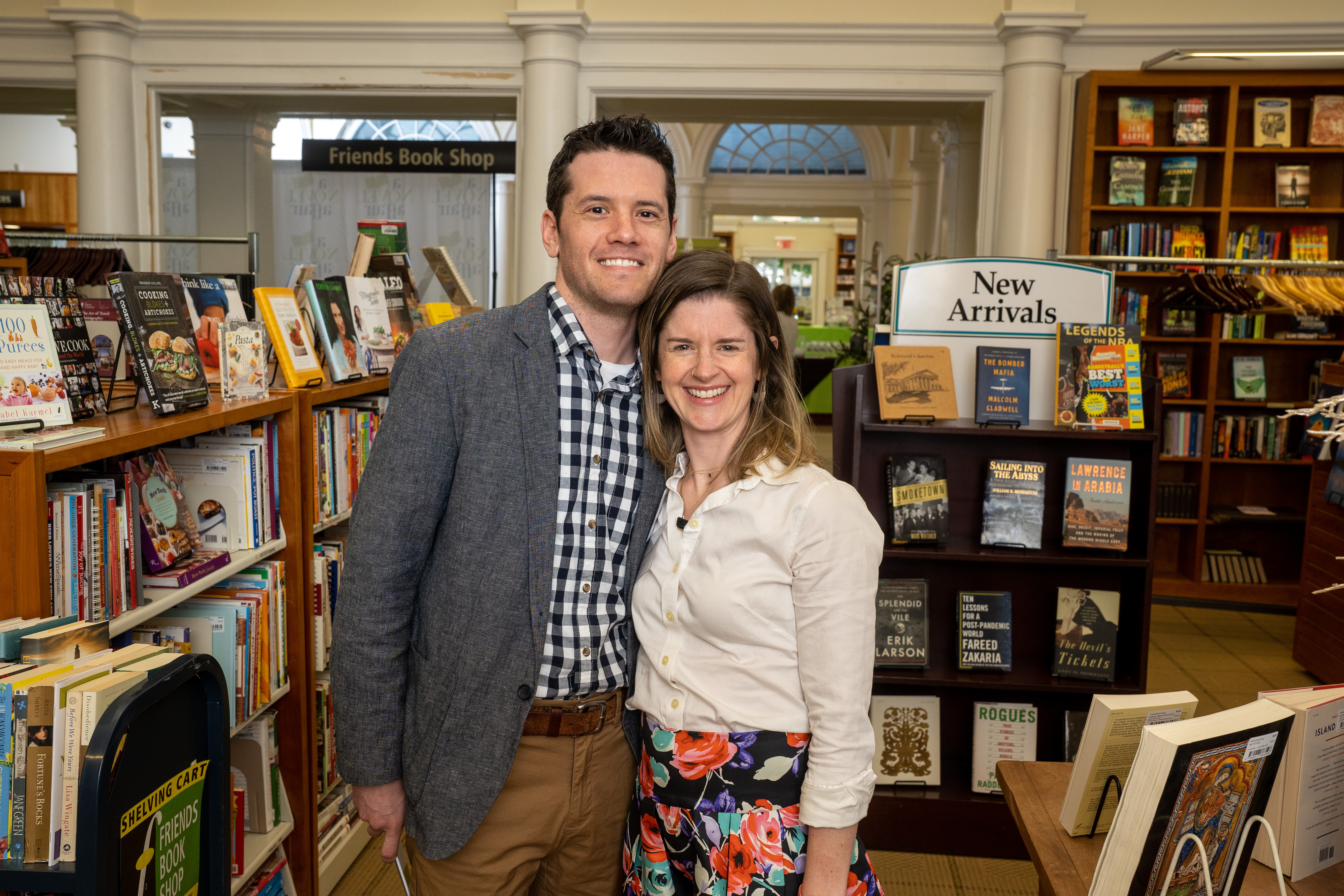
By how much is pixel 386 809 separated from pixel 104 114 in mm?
5331

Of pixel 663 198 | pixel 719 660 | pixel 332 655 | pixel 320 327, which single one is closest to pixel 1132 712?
pixel 719 660

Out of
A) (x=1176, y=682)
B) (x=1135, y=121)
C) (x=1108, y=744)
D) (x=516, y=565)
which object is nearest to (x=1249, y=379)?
(x=1135, y=121)

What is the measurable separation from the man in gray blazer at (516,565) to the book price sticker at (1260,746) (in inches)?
34.9

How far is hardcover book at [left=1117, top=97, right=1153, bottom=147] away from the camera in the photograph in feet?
17.6

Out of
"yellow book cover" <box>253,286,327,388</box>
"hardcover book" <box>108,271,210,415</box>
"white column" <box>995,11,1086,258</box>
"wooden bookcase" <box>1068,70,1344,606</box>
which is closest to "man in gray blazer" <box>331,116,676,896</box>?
"hardcover book" <box>108,271,210,415</box>

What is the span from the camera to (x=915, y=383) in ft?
9.50

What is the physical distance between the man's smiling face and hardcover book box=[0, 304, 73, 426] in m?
0.89

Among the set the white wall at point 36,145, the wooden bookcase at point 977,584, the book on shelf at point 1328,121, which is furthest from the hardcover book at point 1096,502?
the white wall at point 36,145

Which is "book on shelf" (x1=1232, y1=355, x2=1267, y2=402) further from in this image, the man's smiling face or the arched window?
the arched window

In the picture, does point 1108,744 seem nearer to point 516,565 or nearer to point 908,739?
point 516,565

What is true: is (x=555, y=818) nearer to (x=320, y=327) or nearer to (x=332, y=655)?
(x=332, y=655)

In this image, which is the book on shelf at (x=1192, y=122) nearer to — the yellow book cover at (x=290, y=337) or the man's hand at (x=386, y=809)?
the yellow book cover at (x=290, y=337)

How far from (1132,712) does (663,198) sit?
1.11m

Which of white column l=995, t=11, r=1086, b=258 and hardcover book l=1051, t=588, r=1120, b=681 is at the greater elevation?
white column l=995, t=11, r=1086, b=258
